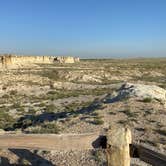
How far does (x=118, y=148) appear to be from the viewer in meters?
5.55

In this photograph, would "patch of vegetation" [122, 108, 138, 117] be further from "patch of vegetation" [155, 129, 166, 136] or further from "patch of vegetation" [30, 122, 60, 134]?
"patch of vegetation" [30, 122, 60, 134]

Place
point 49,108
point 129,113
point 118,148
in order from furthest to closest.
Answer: point 49,108, point 129,113, point 118,148

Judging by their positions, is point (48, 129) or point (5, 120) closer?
point (48, 129)

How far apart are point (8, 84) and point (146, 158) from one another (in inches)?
1463

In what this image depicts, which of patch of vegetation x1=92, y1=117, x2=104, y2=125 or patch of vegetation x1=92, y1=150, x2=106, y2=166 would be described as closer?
patch of vegetation x1=92, y1=150, x2=106, y2=166

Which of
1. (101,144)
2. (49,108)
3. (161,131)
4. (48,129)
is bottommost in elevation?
(49,108)

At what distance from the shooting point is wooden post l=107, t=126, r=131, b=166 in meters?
5.53

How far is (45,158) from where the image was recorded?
967 centimetres

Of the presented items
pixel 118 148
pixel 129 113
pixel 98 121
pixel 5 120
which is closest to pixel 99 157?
pixel 118 148

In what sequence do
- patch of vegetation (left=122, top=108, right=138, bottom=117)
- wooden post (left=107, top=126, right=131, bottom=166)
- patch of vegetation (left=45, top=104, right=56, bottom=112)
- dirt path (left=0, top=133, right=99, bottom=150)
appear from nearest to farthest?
wooden post (left=107, top=126, right=131, bottom=166)
dirt path (left=0, top=133, right=99, bottom=150)
patch of vegetation (left=122, top=108, right=138, bottom=117)
patch of vegetation (left=45, top=104, right=56, bottom=112)

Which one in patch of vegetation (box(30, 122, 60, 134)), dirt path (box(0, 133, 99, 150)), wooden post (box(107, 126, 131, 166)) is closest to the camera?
wooden post (box(107, 126, 131, 166))

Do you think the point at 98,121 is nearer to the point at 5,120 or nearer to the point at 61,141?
the point at 61,141

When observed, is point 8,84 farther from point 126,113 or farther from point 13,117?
point 126,113

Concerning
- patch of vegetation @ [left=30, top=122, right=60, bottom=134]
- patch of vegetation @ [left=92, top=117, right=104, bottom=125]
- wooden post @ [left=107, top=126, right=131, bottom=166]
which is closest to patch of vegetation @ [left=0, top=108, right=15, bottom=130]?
patch of vegetation @ [left=30, top=122, right=60, bottom=134]
